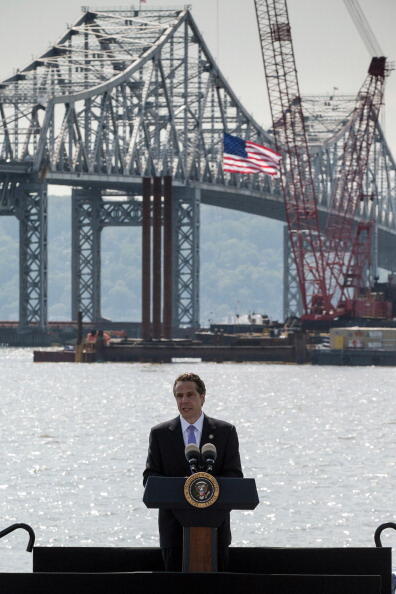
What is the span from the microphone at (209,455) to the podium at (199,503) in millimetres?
182

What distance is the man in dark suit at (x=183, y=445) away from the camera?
1210 cm

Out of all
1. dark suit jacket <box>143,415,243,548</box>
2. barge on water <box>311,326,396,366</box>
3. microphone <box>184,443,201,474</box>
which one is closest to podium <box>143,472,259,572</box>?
microphone <box>184,443,201,474</box>

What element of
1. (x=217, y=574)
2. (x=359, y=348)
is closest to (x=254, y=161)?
(x=359, y=348)

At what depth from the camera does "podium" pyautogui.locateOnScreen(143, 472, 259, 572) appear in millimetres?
11102

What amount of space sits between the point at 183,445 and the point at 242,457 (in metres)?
44.4

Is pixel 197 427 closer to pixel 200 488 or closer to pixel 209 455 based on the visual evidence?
pixel 209 455

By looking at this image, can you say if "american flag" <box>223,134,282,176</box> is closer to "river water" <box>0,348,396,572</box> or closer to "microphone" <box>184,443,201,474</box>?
"river water" <box>0,348,396,572</box>

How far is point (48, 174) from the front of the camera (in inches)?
7500

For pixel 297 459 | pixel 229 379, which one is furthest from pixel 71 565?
pixel 229 379

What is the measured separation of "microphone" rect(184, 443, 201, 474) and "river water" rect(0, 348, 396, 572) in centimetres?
1845

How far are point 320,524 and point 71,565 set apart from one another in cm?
2419

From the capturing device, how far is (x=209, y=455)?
37.7ft

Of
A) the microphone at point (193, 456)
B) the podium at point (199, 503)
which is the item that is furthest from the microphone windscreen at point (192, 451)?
the podium at point (199, 503)

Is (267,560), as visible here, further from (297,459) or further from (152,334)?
(152,334)
